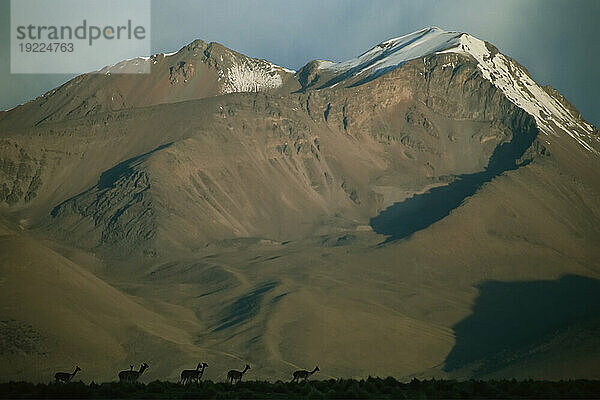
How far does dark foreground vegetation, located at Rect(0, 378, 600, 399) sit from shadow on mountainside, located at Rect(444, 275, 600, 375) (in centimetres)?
4162

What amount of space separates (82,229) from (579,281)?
353ft

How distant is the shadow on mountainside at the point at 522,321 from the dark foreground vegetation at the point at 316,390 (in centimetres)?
4162

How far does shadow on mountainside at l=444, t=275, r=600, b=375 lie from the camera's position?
3511 inches

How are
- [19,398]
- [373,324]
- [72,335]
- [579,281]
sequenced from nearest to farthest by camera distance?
[19,398] → [72,335] → [373,324] → [579,281]

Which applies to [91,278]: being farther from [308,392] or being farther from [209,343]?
[308,392]

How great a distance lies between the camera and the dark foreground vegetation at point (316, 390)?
34.5m

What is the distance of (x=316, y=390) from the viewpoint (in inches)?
1423

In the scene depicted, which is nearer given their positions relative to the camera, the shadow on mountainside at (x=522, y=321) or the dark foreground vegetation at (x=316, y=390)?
the dark foreground vegetation at (x=316, y=390)

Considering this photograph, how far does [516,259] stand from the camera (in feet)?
599

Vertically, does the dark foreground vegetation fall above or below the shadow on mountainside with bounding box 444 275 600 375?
above

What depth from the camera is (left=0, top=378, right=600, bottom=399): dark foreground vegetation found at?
1359 inches

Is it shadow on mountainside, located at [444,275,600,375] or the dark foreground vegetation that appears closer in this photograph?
the dark foreground vegetation

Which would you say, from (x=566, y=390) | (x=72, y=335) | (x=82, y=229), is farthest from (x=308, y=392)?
(x=82, y=229)

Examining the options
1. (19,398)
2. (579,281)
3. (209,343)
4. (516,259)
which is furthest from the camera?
(516,259)
